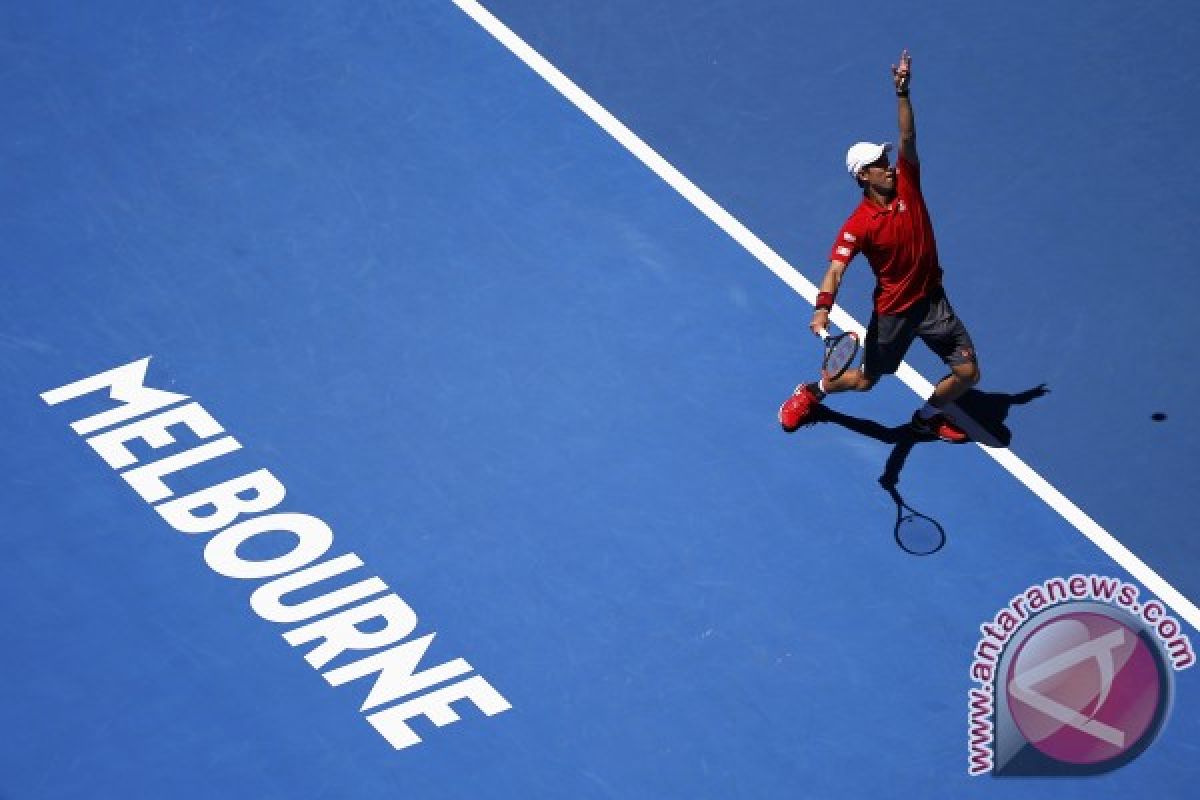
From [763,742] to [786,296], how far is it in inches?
166

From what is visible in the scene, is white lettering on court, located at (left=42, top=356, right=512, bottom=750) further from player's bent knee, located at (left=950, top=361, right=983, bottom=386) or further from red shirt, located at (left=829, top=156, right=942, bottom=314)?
player's bent knee, located at (left=950, top=361, right=983, bottom=386)

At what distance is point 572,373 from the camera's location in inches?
736

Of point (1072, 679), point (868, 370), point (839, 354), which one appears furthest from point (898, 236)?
point (1072, 679)

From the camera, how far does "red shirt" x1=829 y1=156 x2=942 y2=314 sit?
17.4 m

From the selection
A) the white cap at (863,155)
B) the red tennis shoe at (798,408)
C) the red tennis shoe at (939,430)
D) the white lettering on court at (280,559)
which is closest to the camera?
the white lettering on court at (280,559)

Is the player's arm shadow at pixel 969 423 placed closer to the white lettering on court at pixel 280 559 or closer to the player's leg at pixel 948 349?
the player's leg at pixel 948 349

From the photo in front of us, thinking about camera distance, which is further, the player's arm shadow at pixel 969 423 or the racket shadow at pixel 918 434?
the player's arm shadow at pixel 969 423

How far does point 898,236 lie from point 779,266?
2.34m

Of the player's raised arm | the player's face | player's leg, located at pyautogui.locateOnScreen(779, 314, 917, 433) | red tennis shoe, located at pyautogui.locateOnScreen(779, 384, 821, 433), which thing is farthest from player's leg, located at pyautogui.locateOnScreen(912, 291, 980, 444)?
the player's raised arm

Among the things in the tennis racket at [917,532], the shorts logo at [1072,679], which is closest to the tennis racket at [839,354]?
the tennis racket at [917,532]

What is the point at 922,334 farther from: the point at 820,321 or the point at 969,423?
the point at 820,321

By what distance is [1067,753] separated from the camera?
16719 millimetres

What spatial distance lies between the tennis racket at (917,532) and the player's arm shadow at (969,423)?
0.44m

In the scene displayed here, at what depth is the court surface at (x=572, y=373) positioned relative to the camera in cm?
1650
